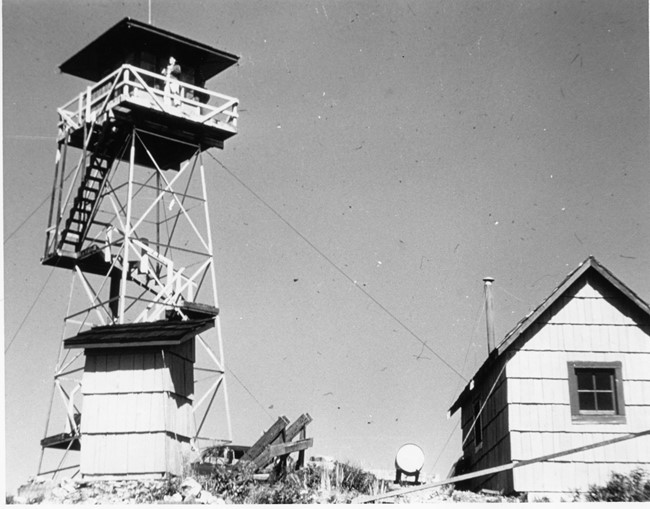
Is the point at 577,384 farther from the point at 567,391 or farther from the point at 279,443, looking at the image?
the point at 279,443

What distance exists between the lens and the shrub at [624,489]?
66.5ft

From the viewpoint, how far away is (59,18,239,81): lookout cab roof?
92.8ft

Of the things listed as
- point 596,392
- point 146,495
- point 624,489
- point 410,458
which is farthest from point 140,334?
point 624,489

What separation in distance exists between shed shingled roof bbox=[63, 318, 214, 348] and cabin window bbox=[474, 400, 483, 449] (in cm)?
681

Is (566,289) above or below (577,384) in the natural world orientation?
above

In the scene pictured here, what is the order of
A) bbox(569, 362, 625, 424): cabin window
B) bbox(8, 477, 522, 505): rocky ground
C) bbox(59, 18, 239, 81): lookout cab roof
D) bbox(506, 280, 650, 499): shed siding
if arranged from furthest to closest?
bbox(59, 18, 239, 81): lookout cab roof
bbox(569, 362, 625, 424): cabin window
bbox(506, 280, 650, 499): shed siding
bbox(8, 477, 522, 505): rocky ground

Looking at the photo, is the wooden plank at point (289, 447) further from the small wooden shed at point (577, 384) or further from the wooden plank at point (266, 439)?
the small wooden shed at point (577, 384)

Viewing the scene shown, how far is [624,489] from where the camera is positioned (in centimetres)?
2083

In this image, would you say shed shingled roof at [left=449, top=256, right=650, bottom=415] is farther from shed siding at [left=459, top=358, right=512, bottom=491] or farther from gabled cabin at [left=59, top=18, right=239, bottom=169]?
gabled cabin at [left=59, top=18, right=239, bottom=169]

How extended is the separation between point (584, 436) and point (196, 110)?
527 inches

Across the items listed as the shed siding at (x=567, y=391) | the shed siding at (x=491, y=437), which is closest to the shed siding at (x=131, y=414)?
the shed siding at (x=491, y=437)

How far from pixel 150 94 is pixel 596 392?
41.7 ft

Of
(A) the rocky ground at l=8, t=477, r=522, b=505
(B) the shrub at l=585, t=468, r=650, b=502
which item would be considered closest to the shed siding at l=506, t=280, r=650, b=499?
(B) the shrub at l=585, t=468, r=650, b=502

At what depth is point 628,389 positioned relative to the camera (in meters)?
22.8
